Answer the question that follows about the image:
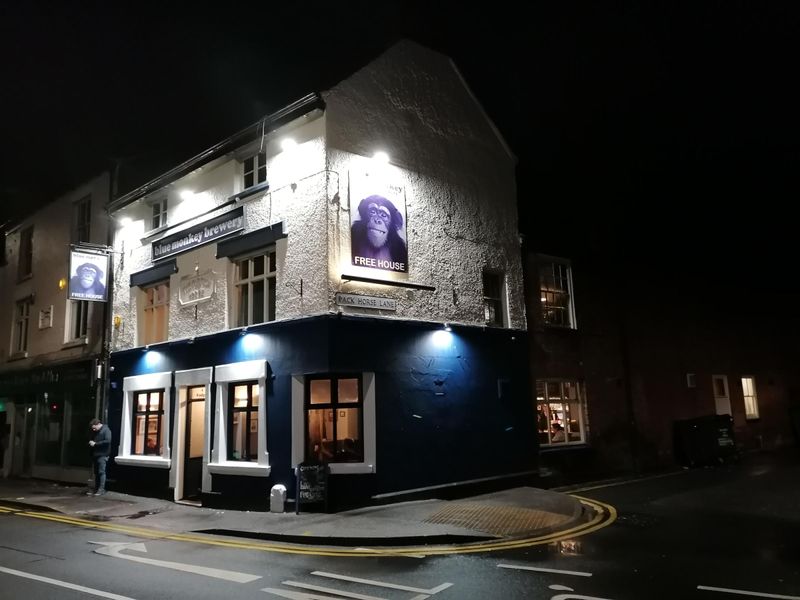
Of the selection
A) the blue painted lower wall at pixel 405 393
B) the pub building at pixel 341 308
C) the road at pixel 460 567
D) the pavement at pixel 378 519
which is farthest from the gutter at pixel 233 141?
the road at pixel 460 567

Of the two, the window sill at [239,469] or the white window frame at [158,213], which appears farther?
the white window frame at [158,213]

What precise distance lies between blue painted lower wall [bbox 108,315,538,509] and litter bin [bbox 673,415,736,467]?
6.37m

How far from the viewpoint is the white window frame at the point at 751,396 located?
21141 millimetres

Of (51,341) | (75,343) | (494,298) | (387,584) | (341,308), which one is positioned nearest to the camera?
(387,584)

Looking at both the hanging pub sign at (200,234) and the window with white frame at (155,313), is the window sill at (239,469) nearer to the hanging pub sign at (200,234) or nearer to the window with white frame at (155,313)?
the window with white frame at (155,313)

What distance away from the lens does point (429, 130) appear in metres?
14.1

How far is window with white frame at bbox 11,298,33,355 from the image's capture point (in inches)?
853

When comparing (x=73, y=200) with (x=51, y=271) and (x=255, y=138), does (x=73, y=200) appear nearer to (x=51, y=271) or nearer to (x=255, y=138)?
(x=51, y=271)

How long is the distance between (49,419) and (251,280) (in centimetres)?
1113

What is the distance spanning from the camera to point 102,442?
15141mm

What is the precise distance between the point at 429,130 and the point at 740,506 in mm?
10351

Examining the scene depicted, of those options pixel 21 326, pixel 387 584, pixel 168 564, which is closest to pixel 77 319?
pixel 21 326

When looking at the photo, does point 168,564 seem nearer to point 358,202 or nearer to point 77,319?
point 358,202

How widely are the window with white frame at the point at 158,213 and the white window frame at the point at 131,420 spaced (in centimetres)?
429
